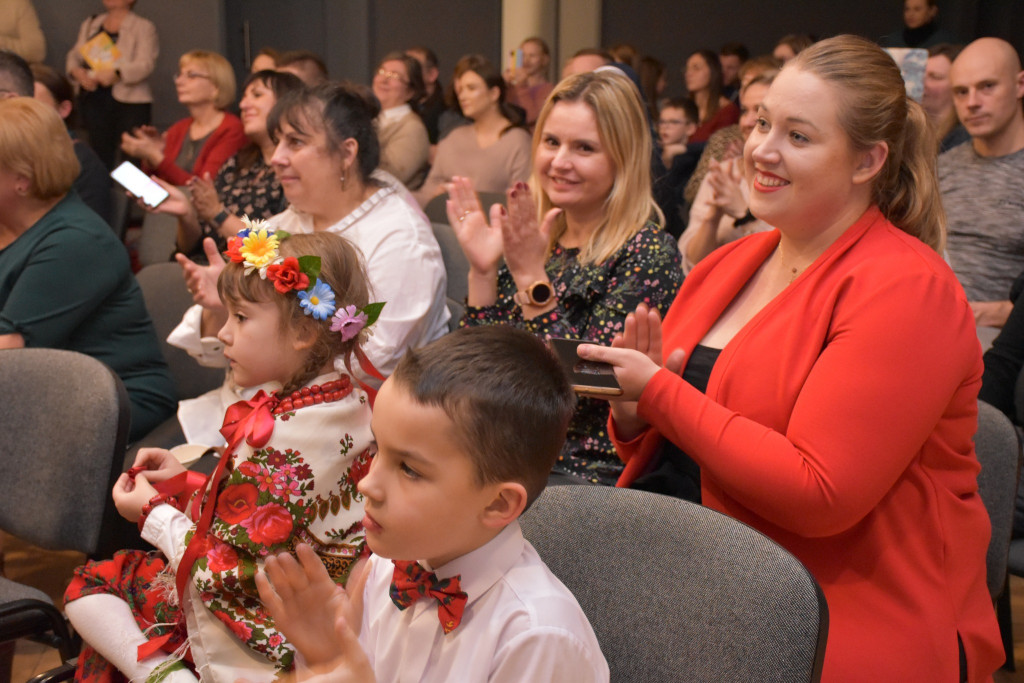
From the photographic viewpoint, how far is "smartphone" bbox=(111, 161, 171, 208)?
314 cm

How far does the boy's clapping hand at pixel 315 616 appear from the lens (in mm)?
952

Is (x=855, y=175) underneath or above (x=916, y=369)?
above

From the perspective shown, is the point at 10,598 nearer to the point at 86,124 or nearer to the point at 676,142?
the point at 676,142

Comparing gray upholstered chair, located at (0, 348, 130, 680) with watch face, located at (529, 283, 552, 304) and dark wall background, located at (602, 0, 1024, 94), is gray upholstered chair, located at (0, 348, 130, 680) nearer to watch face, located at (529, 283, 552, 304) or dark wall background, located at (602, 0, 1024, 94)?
watch face, located at (529, 283, 552, 304)

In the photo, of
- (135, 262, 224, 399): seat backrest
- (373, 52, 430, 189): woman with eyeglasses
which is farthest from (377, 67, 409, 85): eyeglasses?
(135, 262, 224, 399): seat backrest

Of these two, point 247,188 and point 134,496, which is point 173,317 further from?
point 134,496

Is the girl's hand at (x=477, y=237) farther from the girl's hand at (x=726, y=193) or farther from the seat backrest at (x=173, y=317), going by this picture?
the girl's hand at (x=726, y=193)

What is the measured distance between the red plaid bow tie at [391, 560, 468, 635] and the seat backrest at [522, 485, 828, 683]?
238 millimetres

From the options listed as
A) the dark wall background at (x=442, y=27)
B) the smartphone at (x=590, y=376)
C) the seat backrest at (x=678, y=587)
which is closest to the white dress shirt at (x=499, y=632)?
the seat backrest at (x=678, y=587)

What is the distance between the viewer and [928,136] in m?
1.52

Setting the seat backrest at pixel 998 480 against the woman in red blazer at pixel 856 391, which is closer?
the woman in red blazer at pixel 856 391

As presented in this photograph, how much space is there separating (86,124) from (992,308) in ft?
21.8

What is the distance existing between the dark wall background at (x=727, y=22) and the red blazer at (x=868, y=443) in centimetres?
819

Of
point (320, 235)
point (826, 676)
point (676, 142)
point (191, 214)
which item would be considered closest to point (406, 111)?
point (676, 142)
